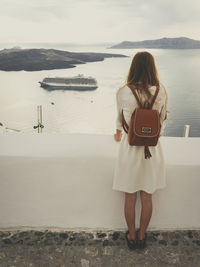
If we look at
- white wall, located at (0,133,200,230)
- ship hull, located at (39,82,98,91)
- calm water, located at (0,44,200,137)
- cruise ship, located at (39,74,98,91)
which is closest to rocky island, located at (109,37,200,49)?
calm water, located at (0,44,200,137)

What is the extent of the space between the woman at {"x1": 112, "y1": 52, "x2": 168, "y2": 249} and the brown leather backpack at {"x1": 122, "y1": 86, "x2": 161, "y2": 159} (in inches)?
1.3

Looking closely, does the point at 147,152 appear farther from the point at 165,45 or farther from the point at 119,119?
the point at 165,45

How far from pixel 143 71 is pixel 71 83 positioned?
33.9 m

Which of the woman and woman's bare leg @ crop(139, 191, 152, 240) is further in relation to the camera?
woman's bare leg @ crop(139, 191, 152, 240)

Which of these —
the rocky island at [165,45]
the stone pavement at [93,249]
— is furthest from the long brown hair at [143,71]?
the rocky island at [165,45]

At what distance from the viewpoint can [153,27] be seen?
93.1 ft

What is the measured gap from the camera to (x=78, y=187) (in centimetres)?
138

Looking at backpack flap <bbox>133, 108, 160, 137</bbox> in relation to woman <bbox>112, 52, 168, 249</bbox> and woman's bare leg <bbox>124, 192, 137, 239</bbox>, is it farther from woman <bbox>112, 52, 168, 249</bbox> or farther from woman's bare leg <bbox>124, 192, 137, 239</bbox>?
woman's bare leg <bbox>124, 192, 137, 239</bbox>

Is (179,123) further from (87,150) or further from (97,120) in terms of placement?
(87,150)

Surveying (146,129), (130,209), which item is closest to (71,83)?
(130,209)

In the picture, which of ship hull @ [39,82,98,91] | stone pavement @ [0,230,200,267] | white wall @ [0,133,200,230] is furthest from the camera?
ship hull @ [39,82,98,91]

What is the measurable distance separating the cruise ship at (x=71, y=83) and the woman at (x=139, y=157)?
1292 inches

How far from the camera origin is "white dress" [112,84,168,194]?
110cm

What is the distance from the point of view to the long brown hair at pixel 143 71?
41.7 inches
